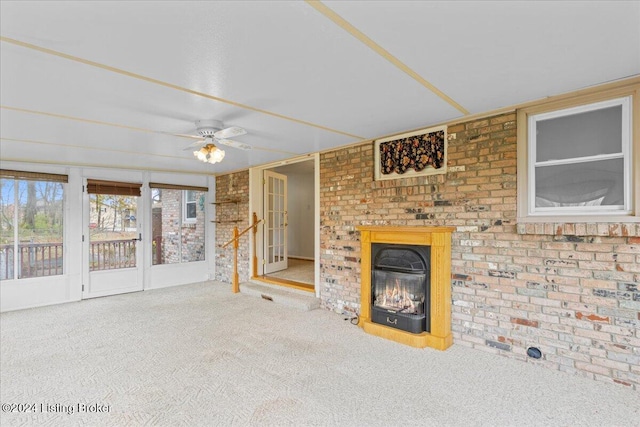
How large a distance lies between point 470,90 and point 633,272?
1819 mm

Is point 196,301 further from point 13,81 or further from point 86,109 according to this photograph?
point 13,81

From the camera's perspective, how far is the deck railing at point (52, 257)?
4.70 metres

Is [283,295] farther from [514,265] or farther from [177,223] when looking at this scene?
[514,265]

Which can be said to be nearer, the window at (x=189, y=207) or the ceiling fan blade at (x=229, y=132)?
the ceiling fan blade at (x=229, y=132)

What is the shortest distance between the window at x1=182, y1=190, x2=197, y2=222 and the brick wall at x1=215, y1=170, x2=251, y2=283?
0.47 m

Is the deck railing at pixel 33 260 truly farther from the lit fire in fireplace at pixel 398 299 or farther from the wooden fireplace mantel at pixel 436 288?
the wooden fireplace mantel at pixel 436 288

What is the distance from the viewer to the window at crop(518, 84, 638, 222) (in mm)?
2375

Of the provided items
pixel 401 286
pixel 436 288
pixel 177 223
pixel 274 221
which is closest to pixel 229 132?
pixel 401 286

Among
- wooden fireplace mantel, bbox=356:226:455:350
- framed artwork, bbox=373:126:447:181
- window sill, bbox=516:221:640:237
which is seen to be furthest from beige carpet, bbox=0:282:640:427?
framed artwork, bbox=373:126:447:181

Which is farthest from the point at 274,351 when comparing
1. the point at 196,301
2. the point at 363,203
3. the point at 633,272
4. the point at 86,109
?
the point at 633,272

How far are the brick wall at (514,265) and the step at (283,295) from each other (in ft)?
5.18

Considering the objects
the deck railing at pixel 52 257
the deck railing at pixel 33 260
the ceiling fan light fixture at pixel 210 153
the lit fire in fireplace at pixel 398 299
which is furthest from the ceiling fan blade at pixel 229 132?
the deck railing at pixel 33 260

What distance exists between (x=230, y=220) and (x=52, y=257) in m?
2.92

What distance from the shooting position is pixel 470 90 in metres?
2.42
